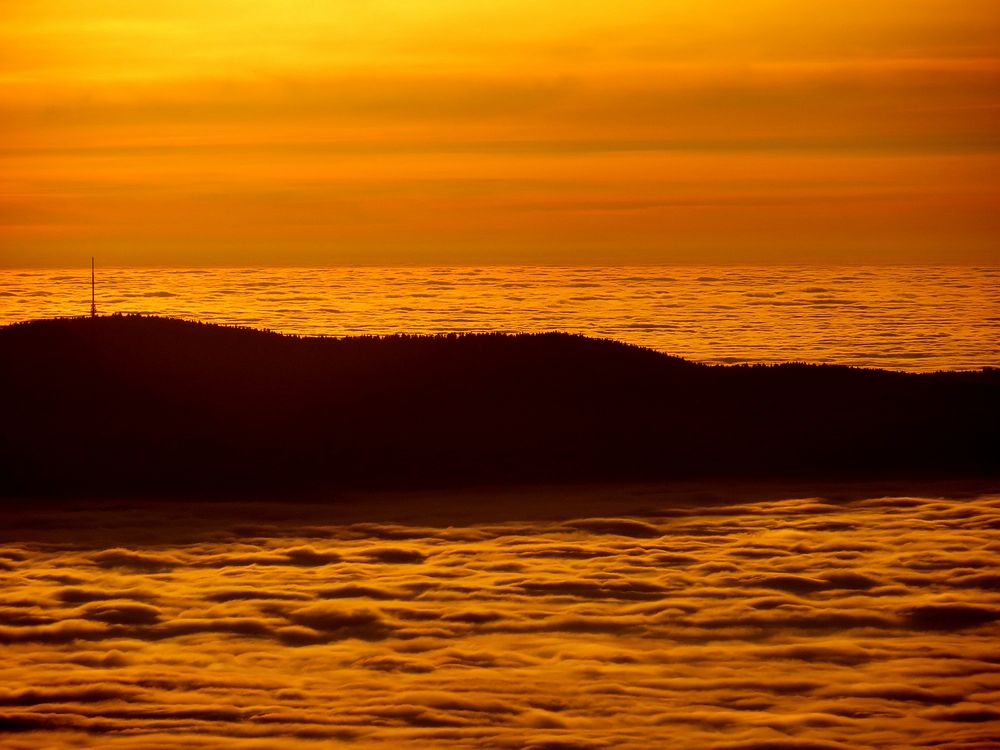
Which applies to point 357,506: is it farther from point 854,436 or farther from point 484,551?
point 854,436

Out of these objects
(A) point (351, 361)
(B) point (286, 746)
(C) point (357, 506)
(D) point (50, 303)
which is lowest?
(B) point (286, 746)

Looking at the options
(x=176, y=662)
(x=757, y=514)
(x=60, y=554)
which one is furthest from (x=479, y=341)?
(x=176, y=662)

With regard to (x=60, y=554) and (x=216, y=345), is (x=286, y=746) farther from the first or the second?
(x=216, y=345)

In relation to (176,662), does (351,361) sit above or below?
above

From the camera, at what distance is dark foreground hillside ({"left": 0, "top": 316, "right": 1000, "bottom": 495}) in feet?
40.8

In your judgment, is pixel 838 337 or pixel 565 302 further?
pixel 565 302

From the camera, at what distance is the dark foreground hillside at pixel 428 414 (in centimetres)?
1242

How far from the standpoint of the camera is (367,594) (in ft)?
26.8

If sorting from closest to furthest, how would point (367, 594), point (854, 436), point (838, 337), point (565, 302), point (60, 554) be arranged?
point (367, 594), point (60, 554), point (854, 436), point (838, 337), point (565, 302)

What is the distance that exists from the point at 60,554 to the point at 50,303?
110ft

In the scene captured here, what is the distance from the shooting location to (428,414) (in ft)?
44.3

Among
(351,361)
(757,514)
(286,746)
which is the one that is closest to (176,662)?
(286,746)

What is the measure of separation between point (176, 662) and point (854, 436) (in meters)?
8.68

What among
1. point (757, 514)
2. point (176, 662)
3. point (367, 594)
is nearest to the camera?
point (176, 662)
